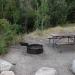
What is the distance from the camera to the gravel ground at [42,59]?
22.8 ft

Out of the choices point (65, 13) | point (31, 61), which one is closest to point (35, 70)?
point (31, 61)

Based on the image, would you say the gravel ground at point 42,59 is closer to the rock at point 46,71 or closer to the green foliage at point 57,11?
the rock at point 46,71

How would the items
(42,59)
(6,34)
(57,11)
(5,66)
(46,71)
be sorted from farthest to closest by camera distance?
(57,11) < (6,34) < (42,59) < (5,66) < (46,71)

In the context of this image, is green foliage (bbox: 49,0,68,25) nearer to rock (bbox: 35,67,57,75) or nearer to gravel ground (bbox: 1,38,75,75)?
gravel ground (bbox: 1,38,75,75)

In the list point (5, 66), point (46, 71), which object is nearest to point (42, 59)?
point (46, 71)

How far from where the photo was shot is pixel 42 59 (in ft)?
25.4

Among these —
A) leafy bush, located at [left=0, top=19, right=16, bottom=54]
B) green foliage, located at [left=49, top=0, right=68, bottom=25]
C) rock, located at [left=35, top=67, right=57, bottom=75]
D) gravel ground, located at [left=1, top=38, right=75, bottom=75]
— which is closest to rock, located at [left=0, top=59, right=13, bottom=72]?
gravel ground, located at [left=1, top=38, right=75, bottom=75]

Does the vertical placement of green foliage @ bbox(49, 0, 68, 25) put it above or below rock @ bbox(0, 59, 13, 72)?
above

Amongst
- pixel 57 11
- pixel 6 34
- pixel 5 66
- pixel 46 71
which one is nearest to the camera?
pixel 46 71

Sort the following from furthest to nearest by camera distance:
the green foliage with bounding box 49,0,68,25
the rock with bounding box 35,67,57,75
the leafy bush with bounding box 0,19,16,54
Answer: the green foliage with bounding box 49,0,68,25 → the leafy bush with bounding box 0,19,16,54 → the rock with bounding box 35,67,57,75

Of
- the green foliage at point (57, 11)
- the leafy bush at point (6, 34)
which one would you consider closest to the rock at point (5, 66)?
the leafy bush at point (6, 34)

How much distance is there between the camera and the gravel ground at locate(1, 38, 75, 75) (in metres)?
6.96

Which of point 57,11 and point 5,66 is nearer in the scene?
point 5,66

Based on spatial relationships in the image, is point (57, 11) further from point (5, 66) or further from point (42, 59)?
point (5, 66)
